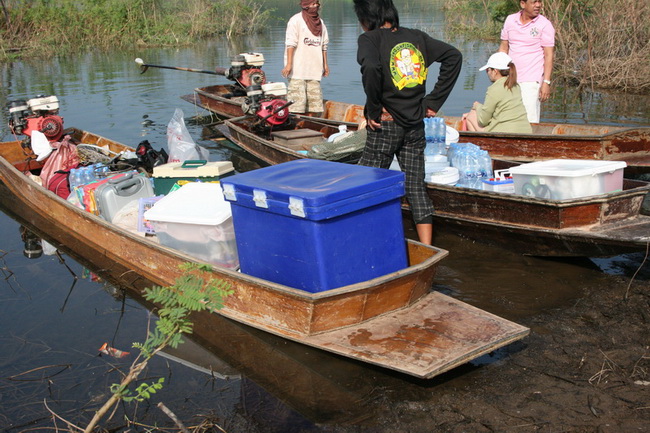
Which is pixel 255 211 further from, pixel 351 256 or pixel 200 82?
pixel 200 82

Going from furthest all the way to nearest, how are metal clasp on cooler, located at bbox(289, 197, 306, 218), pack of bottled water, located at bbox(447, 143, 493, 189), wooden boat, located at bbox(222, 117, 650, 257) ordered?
1. pack of bottled water, located at bbox(447, 143, 493, 189)
2. wooden boat, located at bbox(222, 117, 650, 257)
3. metal clasp on cooler, located at bbox(289, 197, 306, 218)

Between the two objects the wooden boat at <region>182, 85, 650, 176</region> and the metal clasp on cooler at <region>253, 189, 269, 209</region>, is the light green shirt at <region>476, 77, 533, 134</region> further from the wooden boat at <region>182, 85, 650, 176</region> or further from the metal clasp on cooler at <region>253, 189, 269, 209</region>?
the metal clasp on cooler at <region>253, 189, 269, 209</region>

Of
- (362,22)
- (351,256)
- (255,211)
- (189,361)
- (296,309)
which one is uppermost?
(362,22)

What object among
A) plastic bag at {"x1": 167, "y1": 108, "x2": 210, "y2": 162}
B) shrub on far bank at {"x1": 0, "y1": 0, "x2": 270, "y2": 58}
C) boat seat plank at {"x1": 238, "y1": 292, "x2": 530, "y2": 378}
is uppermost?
shrub on far bank at {"x1": 0, "y1": 0, "x2": 270, "y2": 58}

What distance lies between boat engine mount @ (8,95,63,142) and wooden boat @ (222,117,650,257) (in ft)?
15.8

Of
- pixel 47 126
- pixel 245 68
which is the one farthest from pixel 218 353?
pixel 245 68

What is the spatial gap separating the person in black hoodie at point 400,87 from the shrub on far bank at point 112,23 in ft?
67.5

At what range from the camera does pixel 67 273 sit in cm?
650

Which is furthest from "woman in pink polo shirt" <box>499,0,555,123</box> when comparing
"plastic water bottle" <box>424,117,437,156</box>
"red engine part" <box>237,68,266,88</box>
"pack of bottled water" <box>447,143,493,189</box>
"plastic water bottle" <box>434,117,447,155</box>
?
"red engine part" <box>237,68,266,88</box>

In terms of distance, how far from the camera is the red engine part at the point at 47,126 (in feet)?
26.2

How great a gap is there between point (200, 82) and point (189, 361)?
14.0 meters

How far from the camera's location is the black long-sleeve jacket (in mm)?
4992

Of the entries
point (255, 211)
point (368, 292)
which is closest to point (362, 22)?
point (255, 211)

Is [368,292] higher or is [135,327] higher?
[368,292]
